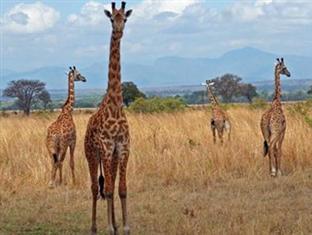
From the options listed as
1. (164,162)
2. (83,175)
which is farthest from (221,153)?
(83,175)

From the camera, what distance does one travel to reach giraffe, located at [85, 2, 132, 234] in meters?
7.25

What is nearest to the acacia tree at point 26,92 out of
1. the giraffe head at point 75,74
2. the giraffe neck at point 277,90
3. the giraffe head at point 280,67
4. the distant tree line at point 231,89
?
the distant tree line at point 231,89

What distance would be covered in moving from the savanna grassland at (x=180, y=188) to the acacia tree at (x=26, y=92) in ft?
65.5

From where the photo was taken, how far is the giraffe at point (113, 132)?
285 inches

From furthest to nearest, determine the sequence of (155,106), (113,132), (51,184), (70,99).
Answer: (155,106) → (70,99) → (51,184) → (113,132)

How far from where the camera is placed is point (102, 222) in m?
8.32

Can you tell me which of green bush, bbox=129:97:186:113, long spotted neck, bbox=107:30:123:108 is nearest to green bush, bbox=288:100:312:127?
long spotted neck, bbox=107:30:123:108

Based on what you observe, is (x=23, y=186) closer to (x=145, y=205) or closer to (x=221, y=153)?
(x=145, y=205)

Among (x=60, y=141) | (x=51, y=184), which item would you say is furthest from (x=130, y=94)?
(x=51, y=184)

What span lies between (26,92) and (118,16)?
97.0ft

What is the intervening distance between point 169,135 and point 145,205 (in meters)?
6.19

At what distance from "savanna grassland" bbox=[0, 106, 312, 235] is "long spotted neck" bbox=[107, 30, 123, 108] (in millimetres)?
1566

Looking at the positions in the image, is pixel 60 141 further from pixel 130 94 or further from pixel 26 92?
pixel 26 92

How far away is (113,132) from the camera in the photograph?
7254 millimetres
